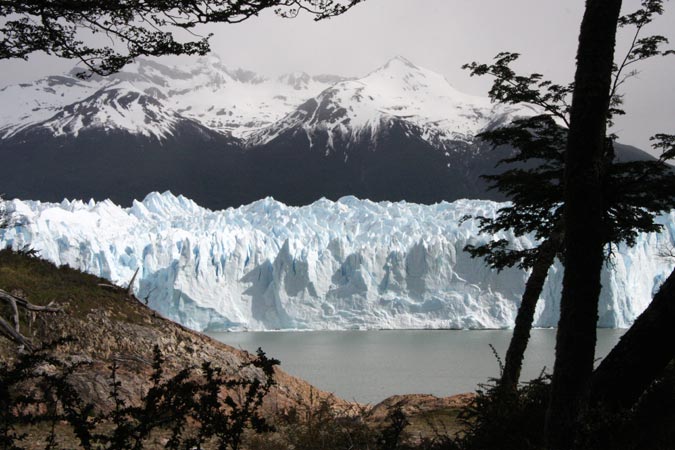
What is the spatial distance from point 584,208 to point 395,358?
32.8 metres

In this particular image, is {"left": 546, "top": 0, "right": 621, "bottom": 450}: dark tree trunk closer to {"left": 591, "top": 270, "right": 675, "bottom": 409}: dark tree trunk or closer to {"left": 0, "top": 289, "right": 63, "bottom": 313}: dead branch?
{"left": 591, "top": 270, "right": 675, "bottom": 409}: dark tree trunk

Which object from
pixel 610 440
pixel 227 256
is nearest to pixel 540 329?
pixel 227 256

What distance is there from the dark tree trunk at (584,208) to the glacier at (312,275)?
43.2m

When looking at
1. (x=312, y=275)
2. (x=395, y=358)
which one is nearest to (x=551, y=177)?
(x=395, y=358)

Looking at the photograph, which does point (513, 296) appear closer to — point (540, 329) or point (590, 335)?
point (540, 329)

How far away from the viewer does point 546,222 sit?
10945 millimetres

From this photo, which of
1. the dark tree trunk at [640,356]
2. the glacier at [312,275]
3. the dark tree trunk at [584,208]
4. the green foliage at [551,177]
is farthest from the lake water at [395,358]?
the dark tree trunk at [584,208]

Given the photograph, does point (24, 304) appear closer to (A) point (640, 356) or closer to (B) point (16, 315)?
(B) point (16, 315)

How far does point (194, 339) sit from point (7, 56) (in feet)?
22.2

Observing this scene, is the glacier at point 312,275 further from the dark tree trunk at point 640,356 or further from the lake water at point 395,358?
the dark tree trunk at point 640,356

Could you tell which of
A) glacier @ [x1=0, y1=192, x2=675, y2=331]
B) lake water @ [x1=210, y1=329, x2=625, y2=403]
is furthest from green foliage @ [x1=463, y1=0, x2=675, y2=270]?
glacier @ [x1=0, y1=192, x2=675, y2=331]

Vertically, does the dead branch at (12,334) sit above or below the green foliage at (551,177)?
below

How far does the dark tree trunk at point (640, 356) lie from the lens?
180 inches

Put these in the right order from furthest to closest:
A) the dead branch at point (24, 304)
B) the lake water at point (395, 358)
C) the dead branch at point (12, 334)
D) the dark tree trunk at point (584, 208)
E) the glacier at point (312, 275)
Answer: the glacier at point (312, 275)
the lake water at point (395, 358)
the dead branch at point (24, 304)
the dead branch at point (12, 334)
the dark tree trunk at point (584, 208)
